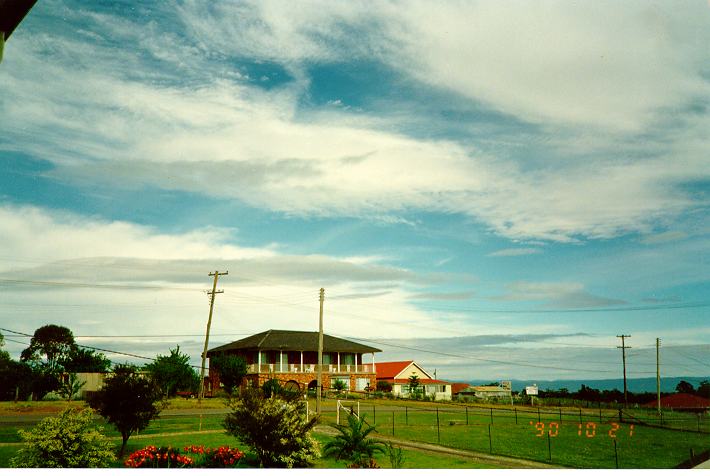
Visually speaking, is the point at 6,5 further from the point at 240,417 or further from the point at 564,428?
the point at 564,428

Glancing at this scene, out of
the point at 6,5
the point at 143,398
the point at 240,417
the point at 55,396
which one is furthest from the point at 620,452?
the point at 55,396

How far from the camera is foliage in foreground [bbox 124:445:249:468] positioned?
45.0 ft

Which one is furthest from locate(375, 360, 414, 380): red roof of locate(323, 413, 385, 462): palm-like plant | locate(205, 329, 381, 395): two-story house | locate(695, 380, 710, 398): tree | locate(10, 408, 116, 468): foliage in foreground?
locate(10, 408, 116, 468): foliage in foreground

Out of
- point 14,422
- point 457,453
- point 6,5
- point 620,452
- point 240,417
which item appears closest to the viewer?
point 6,5

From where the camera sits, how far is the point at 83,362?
37406mm

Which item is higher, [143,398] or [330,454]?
[143,398]

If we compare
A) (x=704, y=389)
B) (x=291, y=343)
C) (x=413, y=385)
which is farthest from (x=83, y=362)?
(x=704, y=389)

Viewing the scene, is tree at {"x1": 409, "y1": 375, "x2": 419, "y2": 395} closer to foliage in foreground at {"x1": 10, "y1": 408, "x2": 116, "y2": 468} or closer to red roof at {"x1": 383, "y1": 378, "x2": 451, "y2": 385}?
red roof at {"x1": 383, "y1": 378, "x2": 451, "y2": 385}

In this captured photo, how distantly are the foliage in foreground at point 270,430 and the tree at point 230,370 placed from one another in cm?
3309

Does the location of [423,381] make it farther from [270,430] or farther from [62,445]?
[62,445]

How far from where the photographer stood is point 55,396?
3416cm

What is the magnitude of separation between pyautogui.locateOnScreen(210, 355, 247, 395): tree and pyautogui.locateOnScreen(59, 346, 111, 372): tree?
36.3ft

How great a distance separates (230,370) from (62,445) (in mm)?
35735
